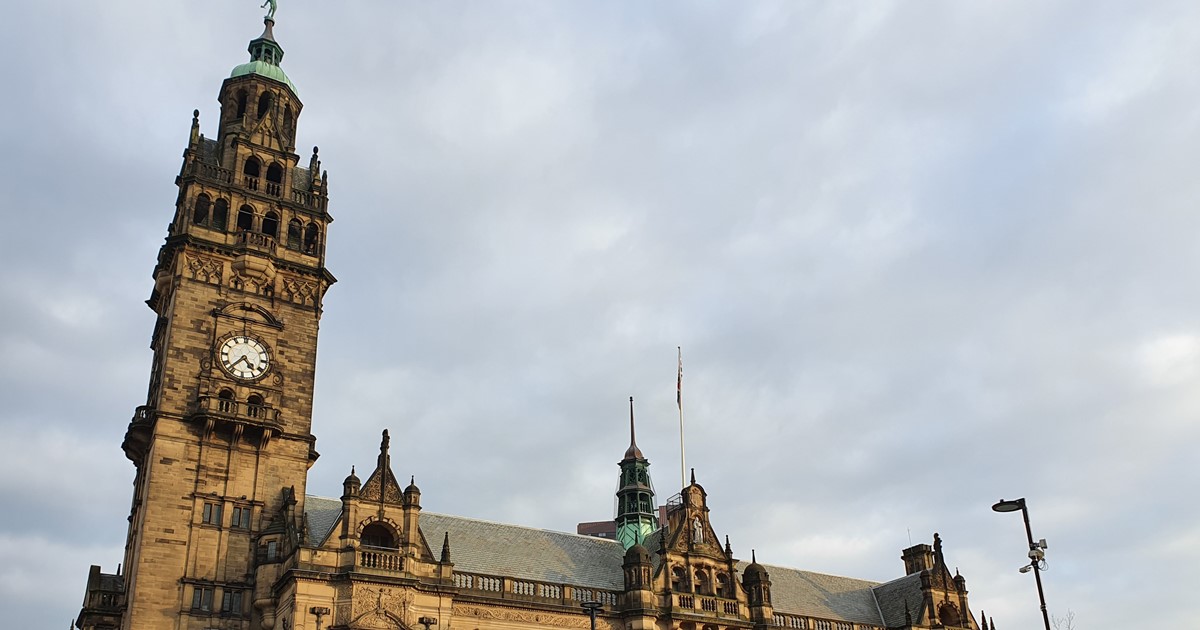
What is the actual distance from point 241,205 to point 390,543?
926 inches

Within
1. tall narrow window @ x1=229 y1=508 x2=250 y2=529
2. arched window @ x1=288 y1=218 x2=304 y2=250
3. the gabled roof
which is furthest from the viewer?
the gabled roof

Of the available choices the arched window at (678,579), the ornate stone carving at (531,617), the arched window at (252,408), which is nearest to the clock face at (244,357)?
the arched window at (252,408)

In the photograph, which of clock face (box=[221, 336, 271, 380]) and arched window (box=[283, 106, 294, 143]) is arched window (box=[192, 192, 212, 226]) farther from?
arched window (box=[283, 106, 294, 143])

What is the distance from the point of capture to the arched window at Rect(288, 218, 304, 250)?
6356 centimetres

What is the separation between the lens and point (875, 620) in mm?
73875

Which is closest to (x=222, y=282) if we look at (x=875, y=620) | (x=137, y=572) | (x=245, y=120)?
(x=245, y=120)

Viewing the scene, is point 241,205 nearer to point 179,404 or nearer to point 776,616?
point 179,404

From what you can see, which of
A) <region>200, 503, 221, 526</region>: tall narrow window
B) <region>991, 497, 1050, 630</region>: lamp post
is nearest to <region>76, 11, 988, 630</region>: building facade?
<region>200, 503, 221, 526</region>: tall narrow window

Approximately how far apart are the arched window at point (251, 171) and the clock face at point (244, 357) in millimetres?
10635

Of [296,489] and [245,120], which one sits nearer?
[296,489]

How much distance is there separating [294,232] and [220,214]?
4.44 meters

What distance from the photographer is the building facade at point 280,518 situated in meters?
51.0

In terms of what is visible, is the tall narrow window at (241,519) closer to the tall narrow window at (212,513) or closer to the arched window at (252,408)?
the tall narrow window at (212,513)

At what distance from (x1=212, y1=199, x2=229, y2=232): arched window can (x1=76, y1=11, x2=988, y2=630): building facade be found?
19 cm
